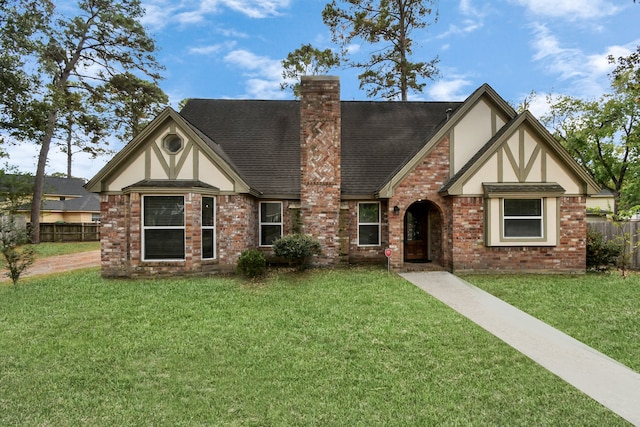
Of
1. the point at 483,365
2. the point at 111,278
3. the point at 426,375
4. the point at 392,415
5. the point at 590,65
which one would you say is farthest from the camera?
the point at 590,65

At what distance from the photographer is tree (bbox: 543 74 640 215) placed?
19.3m

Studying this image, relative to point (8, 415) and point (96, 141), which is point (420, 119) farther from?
point (96, 141)

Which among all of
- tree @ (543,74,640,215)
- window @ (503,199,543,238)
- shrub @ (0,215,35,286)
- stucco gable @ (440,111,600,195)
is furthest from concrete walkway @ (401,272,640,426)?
tree @ (543,74,640,215)

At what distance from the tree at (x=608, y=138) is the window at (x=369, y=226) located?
16.5 m

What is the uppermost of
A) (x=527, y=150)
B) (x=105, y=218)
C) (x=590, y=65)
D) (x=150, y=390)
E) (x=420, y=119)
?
(x=590, y=65)

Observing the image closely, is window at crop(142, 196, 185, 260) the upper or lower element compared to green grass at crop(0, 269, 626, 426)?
upper

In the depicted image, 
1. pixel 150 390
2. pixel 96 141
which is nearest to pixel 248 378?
pixel 150 390

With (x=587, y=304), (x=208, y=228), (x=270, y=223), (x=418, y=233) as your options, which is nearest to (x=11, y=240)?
(x=208, y=228)

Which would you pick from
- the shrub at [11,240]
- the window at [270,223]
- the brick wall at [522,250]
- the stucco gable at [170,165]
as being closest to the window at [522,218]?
the brick wall at [522,250]

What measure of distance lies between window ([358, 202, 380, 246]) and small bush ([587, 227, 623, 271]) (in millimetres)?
7017

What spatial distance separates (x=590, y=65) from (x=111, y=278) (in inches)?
874

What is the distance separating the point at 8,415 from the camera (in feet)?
11.5

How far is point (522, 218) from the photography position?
10555 millimetres

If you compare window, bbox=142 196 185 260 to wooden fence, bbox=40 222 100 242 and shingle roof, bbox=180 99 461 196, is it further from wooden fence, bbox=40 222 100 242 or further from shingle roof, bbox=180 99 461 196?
wooden fence, bbox=40 222 100 242
